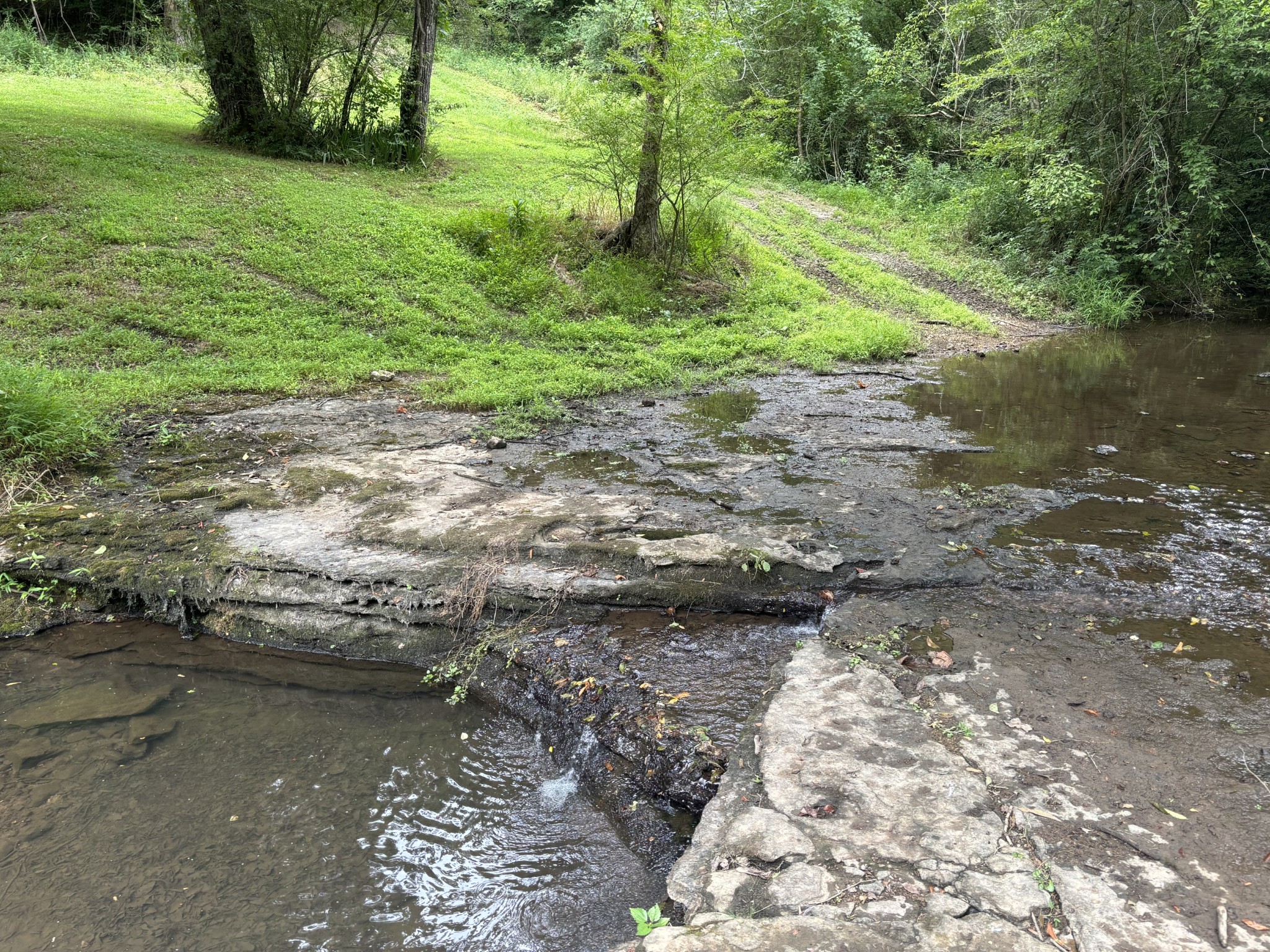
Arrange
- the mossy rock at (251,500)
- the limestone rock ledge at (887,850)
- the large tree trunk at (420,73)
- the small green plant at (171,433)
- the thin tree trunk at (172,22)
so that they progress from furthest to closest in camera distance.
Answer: the thin tree trunk at (172,22), the large tree trunk at (420,73), the small green plant at (171,433), the mossy rock at (251,500), the limestone rock ledge at (887,850)

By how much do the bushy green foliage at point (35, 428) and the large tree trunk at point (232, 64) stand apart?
8110mm

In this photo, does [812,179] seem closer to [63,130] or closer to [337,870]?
[63,130]

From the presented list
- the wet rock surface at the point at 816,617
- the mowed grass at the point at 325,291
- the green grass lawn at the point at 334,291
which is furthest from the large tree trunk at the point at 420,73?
the wet rock surface at the point at 816,617

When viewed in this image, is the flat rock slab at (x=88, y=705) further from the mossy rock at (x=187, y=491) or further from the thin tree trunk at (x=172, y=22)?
the thin tree trunk at (x=172, y=22)

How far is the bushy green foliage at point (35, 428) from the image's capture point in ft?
17.6

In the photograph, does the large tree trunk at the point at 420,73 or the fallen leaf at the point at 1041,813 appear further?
the large tree trunk at the point at 420,73

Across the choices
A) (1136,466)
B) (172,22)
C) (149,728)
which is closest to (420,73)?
(172,22)

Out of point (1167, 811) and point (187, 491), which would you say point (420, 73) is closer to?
point (187, 491)

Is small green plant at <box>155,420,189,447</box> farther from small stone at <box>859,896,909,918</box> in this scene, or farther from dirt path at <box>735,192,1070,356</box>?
dirt path at <box>735,192,1070,356</box>

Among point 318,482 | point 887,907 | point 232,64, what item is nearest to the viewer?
point 887,907

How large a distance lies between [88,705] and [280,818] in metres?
1.45

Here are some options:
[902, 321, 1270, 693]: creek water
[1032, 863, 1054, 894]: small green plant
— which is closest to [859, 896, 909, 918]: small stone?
[1032, 863, 1054, 894]: small green plant

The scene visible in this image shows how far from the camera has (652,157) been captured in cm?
1014

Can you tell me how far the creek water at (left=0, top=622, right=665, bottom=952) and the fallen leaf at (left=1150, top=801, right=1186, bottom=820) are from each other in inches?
71.5
